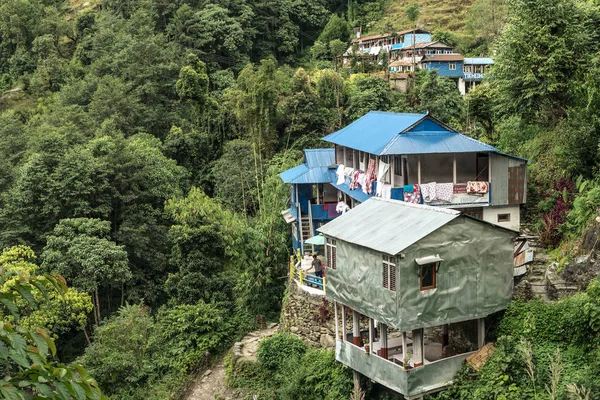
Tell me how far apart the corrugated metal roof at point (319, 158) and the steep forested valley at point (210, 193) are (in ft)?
8.98

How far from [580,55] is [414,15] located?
3281cm

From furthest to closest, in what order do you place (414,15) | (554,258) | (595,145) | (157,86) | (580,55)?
(414,15) → (157,86) → (580,55) → (595,145) → (554,258)

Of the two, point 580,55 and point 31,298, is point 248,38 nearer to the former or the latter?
point 580,55

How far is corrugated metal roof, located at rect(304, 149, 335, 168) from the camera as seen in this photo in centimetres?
2395

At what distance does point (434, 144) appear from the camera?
1736 cm

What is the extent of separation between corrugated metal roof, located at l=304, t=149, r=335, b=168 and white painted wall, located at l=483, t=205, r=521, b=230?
24.5ft

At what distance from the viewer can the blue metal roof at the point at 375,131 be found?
1847cm

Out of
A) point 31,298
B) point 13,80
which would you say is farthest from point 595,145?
point 13,80

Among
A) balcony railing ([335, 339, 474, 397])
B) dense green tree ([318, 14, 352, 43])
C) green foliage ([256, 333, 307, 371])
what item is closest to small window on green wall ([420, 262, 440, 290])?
balcony railing ([335, 339, 474, 397])

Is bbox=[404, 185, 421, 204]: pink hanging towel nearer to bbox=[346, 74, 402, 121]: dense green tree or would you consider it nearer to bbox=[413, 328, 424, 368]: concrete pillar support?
bbox=[413, 328, 424, 368]: concrete pillar support

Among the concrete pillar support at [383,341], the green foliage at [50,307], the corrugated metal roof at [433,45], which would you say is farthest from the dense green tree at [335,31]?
the concrete pillar support at [383,341]

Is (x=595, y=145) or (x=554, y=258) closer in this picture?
(x=554, y=258)

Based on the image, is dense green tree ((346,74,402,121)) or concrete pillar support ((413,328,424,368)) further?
dense green tree ((346,74,402,121))

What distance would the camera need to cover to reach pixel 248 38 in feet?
148
